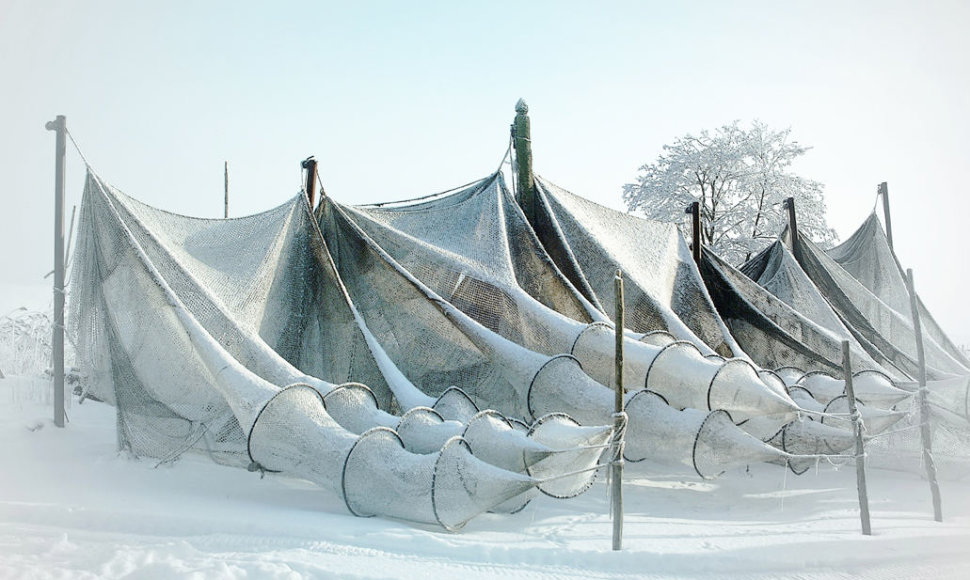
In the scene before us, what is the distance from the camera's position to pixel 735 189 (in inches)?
786

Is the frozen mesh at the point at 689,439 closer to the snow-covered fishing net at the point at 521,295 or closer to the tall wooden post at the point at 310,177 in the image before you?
the snow-covered fishing net at the point at 521,295

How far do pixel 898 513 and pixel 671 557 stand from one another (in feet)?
9.76

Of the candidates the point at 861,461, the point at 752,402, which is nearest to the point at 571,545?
the point at 752,402

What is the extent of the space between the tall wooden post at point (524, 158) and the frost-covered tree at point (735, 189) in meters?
11.0

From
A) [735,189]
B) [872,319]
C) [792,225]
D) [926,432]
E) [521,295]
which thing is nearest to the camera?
[926,432]

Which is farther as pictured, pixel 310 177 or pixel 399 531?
pixel 310 177

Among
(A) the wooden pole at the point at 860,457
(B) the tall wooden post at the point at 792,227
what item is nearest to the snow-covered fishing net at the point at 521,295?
(A) the wooden pole at the point at 860,457

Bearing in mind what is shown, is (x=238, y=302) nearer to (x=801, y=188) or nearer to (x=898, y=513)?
(x=898, y=513)

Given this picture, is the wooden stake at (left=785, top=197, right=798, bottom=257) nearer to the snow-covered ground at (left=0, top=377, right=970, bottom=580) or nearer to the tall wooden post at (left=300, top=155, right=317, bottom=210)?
the snow-covered ground at (left=0, top=377, right=970, bottom=580)

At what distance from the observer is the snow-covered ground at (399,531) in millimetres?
4293

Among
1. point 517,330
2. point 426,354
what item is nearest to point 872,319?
point 517,330

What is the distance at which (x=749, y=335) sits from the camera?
31.1 ft

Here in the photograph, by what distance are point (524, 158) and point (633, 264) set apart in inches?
74.7

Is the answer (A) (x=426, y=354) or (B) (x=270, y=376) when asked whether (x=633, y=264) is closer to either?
(A) (x=426, y=354)
